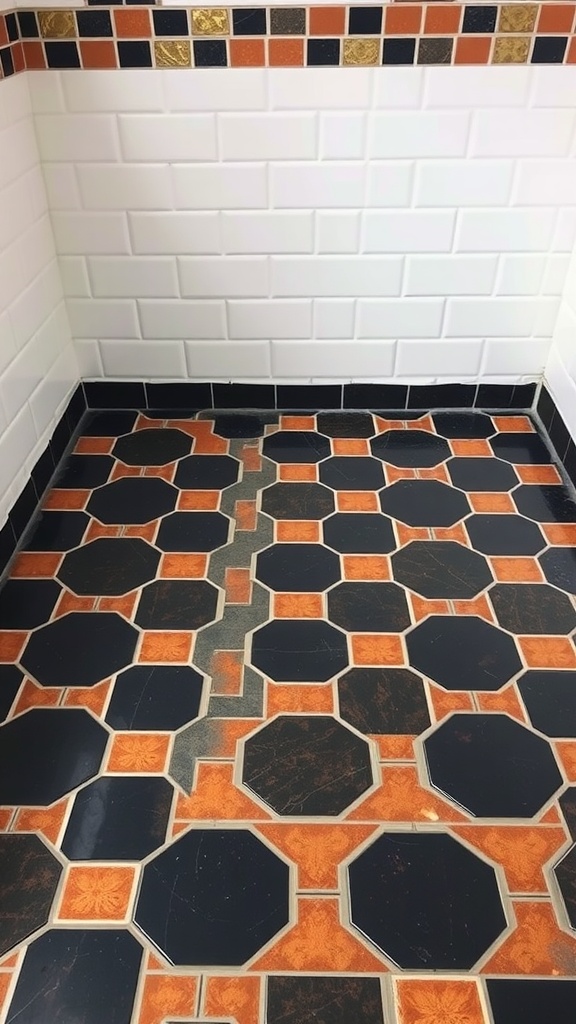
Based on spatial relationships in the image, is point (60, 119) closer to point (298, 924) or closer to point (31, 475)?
point (31, 475)

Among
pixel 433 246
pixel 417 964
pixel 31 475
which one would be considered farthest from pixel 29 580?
pixel 433 246

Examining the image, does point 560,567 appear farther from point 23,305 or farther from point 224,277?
point 23,305

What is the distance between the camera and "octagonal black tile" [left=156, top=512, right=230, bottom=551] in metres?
1.75

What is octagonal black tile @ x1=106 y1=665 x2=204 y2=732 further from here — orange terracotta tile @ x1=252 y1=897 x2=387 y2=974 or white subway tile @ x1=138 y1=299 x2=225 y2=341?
white subway tile @ x1=138 y1=299 x2=225 y2=341

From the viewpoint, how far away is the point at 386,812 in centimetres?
122

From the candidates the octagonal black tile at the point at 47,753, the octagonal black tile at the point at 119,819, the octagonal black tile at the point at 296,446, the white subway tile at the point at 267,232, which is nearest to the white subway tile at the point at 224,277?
the white subway tile at the point at 267,232

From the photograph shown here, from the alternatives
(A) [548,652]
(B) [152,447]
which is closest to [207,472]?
(B) [152,447]

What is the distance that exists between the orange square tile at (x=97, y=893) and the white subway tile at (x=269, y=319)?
138 centimetres

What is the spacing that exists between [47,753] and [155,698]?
20 centimetres

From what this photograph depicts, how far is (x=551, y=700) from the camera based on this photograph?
1393 mm

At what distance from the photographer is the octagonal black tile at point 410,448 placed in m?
2.01

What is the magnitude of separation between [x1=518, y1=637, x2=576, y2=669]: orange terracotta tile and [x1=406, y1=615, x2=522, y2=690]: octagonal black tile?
2 centimetres

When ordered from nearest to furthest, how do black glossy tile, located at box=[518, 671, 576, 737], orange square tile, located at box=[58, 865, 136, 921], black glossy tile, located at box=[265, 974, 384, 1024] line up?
1. black glossy tile, located at box=[265, 974, 384, 1024]
2. orange square tile, located at box=[58, 865, 136, 921]
3. black glossy tile, located at box=[518, 671, 576, 737]

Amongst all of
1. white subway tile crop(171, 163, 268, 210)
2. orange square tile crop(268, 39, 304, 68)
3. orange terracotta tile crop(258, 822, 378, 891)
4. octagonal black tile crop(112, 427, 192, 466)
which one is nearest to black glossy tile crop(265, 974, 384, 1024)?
orange terracotta tile crop(258, 822, 378, 891)
